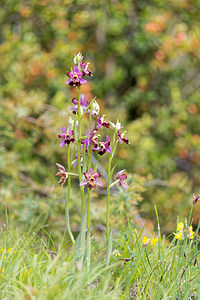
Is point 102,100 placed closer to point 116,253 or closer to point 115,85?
point 115,85

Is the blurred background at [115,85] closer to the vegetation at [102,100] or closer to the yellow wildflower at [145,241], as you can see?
the vegetation at [102,100]

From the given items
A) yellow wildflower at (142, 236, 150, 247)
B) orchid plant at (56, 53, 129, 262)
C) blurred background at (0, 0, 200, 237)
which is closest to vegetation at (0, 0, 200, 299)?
blurred background at (0, 0, 200, 237)

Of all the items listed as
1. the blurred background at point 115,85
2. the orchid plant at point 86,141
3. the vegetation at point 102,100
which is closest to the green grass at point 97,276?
the orchid plant at point 86,141

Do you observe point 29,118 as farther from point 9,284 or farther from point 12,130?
point 9,284

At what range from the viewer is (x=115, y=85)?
5285mm

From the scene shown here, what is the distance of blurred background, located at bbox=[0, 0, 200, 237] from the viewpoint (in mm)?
4238

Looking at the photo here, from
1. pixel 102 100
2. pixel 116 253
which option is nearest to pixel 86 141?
pixel 116 253

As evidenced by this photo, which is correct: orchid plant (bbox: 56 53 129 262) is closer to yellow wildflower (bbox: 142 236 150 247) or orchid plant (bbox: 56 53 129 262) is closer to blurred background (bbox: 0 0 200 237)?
yellow wildflower (bbox: 142 236 150 247)

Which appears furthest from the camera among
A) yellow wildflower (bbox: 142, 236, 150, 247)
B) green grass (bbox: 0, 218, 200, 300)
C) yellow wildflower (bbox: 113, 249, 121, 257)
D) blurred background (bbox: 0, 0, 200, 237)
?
blurred background (bbox: 0, 0, 200, 237)

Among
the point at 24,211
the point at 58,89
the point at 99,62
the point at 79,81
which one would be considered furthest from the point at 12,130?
the point at 79,81

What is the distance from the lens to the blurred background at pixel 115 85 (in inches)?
167

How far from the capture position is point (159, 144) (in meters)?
5.08

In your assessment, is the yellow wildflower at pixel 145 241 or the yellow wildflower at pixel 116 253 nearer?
the yellow wildflower at pixel 145 241

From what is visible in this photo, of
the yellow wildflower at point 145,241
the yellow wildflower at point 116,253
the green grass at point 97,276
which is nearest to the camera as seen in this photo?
the green grass at point 97,276
